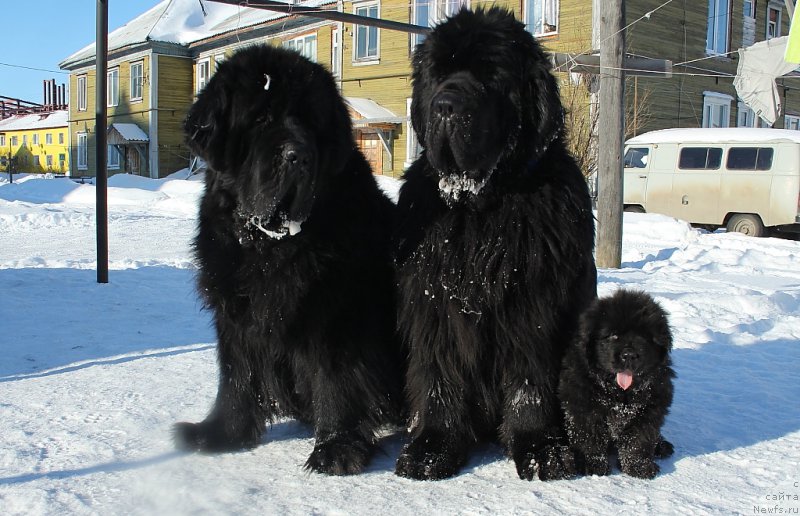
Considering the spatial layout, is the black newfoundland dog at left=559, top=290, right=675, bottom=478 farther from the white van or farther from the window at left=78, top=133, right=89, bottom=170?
the window at left=78, top=133, right=89, bottom=170

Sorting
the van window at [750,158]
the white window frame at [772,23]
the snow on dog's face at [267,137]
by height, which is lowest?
the snow on dog's face at [267,137]

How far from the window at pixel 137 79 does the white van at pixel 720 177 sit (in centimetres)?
2378

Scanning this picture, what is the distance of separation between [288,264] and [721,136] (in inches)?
590

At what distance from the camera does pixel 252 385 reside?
9.06 ft

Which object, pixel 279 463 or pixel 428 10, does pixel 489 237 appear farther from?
pixel 428 10

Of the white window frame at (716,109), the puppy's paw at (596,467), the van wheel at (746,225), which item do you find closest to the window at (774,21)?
the white window frame at (716,109)

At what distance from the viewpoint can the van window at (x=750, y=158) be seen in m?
14.5

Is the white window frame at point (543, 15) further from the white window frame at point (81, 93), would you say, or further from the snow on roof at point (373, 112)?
the white window frame at point (81, 93)

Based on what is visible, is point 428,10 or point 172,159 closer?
point 428,10

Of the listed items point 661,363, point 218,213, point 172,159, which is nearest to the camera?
point 661,363

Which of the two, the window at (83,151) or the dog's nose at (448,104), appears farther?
the window at (83,151)

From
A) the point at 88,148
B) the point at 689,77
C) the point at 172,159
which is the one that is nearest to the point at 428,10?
the point at 689,77

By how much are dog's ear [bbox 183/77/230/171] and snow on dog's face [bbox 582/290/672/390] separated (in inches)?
60.0

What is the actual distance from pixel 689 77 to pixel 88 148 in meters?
30.5
